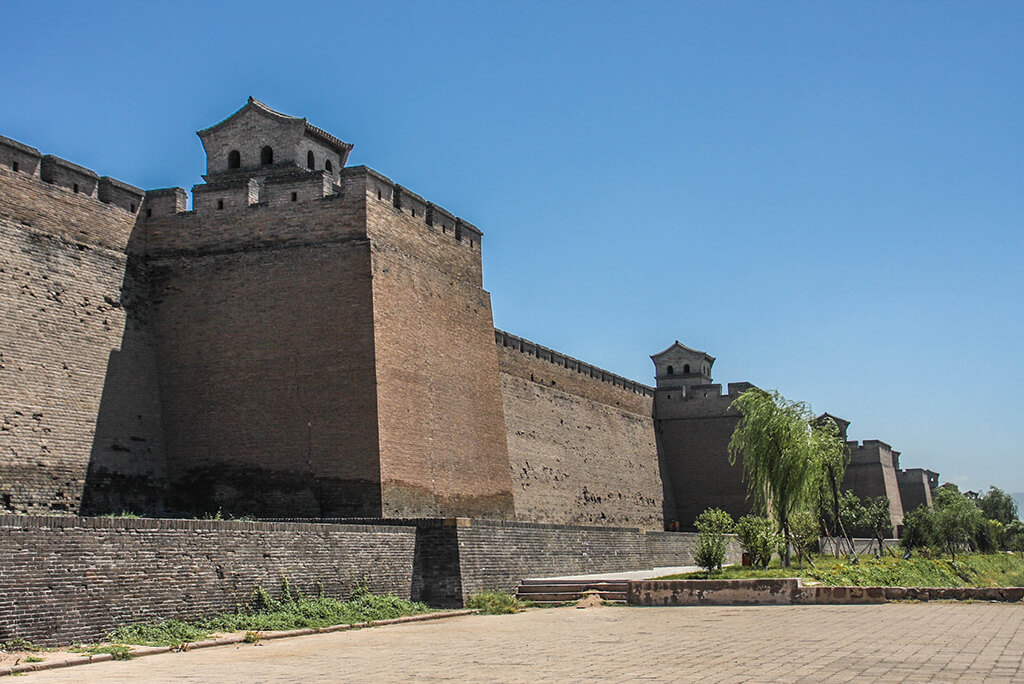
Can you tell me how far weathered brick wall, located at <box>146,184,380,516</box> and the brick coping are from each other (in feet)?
8.23

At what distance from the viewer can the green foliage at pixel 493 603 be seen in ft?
37.0

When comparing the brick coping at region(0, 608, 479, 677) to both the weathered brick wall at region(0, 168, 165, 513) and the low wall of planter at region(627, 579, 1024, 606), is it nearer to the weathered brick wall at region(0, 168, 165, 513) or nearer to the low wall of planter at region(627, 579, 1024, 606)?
the low wall of planter at region(627, 579, 1024, 606)

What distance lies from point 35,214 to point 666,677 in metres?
10.5

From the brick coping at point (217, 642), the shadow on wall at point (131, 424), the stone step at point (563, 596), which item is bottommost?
the brick coping at point (217, 642)

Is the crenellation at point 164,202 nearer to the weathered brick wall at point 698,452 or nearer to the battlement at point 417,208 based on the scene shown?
the battlement at point 417,208

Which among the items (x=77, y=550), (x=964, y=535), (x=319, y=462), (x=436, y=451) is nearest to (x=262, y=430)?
(x=319, y=462)

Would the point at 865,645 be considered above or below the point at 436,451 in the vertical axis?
below

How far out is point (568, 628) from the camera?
9117 mm

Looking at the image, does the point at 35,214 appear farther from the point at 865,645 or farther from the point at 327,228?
the point at 865,645

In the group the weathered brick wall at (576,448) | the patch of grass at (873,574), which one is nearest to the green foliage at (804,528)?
the patch of grass at (873,574)

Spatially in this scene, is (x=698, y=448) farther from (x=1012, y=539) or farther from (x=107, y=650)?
(x=107, y=650)

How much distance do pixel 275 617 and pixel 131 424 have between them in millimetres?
5255

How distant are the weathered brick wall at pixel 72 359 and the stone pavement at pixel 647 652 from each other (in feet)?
16.0

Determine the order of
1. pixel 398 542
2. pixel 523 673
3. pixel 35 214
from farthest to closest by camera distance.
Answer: pixel 35 214 < pixel 398 542 < pixel 523 673
